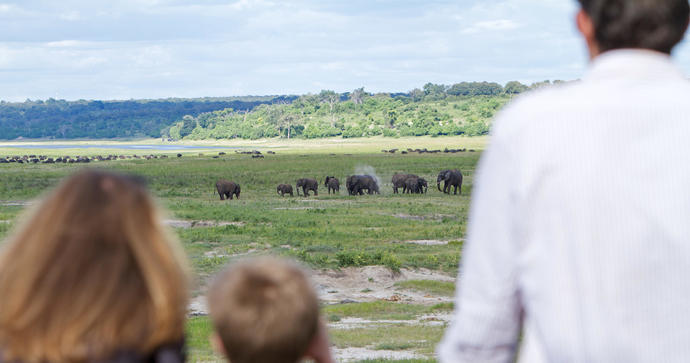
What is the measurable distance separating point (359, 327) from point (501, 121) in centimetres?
999

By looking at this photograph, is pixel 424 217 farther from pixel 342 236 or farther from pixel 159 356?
pixel 159 356

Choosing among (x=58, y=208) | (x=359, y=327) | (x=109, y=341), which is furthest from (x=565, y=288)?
(x=359, y=327)

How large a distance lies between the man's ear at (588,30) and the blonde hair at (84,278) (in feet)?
3.89

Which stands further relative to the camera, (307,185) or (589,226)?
(307,185)

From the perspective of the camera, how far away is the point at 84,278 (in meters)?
1.86

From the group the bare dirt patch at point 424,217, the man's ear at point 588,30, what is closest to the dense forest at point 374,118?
the bare dirt patch at point 424,217

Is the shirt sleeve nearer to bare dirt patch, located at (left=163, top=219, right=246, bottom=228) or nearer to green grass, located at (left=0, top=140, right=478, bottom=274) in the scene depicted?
green grass, located at (left=0, top=140, right=478, bottom=274)

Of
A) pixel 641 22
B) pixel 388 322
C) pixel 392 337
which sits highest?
pixel 641 22

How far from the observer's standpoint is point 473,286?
80.2 inches

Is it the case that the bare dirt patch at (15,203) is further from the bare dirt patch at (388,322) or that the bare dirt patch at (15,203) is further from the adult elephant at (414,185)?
the bare dirt patch at (388,322)

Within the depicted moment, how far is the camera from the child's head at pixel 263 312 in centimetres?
212

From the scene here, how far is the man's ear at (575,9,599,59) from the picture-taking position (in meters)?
2.18

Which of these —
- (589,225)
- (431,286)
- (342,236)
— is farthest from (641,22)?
(342,236)

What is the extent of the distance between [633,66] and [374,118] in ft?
530
